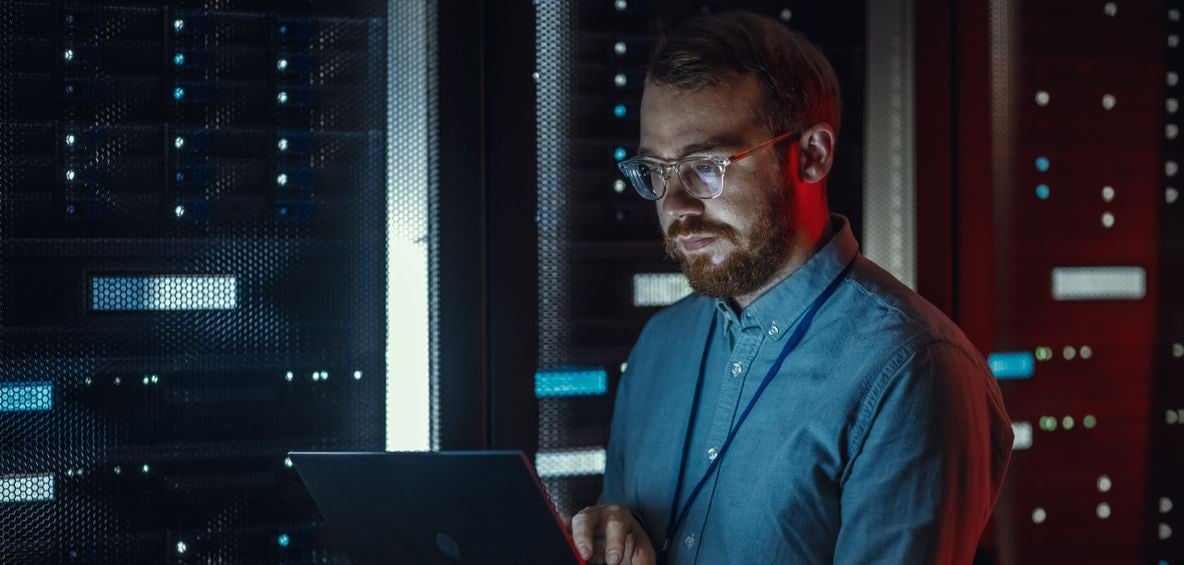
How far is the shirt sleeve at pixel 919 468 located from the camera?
1069mm

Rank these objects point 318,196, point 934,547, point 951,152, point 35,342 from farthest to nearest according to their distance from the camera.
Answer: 1. point 951,152
2. point 318,196
3. point 35,342
4. point 934,547

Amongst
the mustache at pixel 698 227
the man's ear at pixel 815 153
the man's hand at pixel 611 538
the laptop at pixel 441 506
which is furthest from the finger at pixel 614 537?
the man's ear at pixel 815 153

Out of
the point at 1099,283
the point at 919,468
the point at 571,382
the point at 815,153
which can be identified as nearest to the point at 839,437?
the point at 919,468

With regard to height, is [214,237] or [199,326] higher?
[214,237]

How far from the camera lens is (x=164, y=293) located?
1.40 meters

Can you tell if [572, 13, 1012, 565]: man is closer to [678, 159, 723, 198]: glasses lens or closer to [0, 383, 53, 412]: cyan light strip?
[678, 159, 723, 198]: glasses lens

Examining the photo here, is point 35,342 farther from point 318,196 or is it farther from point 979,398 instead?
point 979,398

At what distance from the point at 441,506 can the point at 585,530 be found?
0.25m

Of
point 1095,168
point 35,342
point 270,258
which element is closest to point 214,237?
point 270,258

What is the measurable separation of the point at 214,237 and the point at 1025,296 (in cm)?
124

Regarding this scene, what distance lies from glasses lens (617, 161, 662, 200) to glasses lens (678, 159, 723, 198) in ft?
0.15

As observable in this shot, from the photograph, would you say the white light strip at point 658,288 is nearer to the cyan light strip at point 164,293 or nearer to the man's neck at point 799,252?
the man's neck at point 799,252

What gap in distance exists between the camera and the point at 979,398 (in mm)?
1156

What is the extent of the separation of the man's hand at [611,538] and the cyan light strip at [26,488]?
0.67 meters
